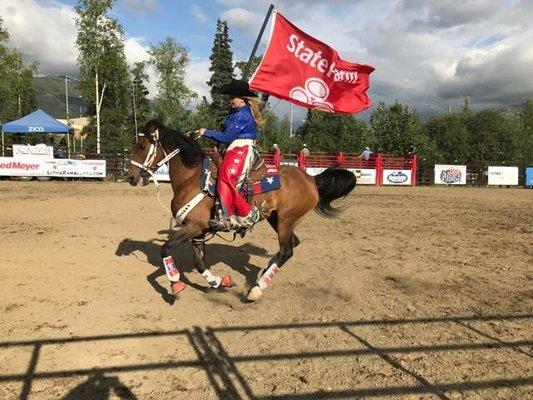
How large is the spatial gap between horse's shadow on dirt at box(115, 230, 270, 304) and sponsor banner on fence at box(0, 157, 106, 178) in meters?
16.6

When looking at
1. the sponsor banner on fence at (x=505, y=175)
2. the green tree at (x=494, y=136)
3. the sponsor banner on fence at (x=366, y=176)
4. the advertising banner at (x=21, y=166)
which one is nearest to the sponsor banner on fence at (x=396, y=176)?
the sponsor banner on fence at (x=366, y=176)

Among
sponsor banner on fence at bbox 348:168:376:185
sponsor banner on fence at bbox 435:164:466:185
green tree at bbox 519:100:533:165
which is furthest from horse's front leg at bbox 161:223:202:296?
green tree at bbox 519:100:533:165

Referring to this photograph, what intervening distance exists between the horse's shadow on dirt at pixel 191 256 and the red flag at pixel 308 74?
3129 mm

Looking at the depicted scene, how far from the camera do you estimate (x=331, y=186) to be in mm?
7172

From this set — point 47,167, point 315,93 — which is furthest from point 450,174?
point 315,93

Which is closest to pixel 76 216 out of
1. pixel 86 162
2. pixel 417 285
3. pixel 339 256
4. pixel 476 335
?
pixel 339 256

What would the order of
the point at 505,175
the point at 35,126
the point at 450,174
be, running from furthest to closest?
the point at 505,175 → the point at 450,174 → the point at 35,126

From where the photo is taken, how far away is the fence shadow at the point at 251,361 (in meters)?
3.57

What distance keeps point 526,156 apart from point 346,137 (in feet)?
100

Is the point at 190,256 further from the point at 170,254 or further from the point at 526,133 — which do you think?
the point at 526,133

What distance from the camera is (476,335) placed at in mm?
4734

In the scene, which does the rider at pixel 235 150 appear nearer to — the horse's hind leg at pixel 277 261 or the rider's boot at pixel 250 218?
the rider's boot at pixel 250 218

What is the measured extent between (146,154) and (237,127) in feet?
4.40

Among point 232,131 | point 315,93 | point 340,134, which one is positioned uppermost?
point 340,134
